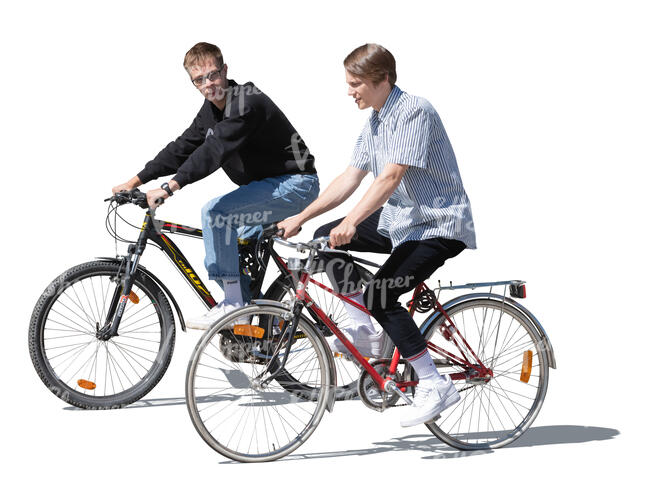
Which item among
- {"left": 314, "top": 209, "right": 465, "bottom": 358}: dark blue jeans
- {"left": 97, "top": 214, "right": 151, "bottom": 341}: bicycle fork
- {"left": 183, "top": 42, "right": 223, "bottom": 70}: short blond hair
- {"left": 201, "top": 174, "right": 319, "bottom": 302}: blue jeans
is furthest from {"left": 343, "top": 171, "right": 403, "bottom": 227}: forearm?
{"left": 97, "top": 214, "right": 151, "bottom": 341}: bicycle fork

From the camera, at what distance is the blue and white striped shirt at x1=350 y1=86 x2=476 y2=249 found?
6.63 m

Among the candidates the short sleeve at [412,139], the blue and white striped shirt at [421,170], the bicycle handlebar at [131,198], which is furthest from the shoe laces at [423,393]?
the bicycle handlebar at [131,198]

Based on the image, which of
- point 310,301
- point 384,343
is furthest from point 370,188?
point 384,343

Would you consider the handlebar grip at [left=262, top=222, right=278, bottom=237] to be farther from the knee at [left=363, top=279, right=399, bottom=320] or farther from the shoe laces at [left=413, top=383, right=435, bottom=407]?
the shoe laces at [left=413, top=383, right=435, bottom=407]

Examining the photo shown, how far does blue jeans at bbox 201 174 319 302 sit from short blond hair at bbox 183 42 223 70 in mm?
903

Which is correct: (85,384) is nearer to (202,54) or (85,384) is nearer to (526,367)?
(202,54)

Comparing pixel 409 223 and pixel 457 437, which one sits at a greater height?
pixel 409 223

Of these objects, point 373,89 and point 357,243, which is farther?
point 357,243

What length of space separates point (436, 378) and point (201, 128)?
8.36 ft

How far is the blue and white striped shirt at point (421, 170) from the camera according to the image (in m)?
6.63

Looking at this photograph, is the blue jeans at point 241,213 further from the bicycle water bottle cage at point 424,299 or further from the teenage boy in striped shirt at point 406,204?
the bicycle water bottle cage at point 424,299

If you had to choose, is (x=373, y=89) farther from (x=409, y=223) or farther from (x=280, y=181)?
(x=280, y=181)

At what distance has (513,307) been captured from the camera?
725 cm

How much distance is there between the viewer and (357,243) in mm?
7285
